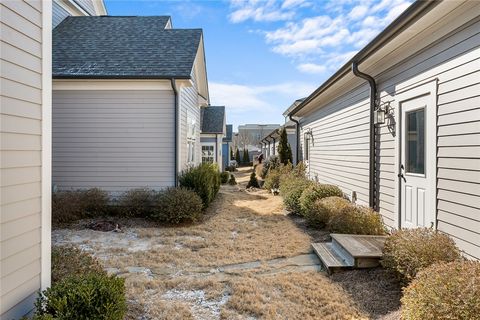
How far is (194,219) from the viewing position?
7789mm

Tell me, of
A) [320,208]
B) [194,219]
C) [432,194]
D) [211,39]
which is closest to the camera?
[432,194]

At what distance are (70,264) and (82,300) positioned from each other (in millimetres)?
1032

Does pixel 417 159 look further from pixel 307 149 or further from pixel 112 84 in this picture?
pixel 307 149

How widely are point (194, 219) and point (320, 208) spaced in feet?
9.47

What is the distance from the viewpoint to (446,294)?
2357 millimetres

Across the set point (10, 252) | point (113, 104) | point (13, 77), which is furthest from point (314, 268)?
point (113, 104)

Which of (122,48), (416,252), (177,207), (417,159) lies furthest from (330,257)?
(122,48)

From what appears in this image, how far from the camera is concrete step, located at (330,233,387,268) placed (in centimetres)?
410

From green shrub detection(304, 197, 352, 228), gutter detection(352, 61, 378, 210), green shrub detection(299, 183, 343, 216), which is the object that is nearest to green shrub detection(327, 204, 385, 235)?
green shrub detection(304, 197, 352, 228)

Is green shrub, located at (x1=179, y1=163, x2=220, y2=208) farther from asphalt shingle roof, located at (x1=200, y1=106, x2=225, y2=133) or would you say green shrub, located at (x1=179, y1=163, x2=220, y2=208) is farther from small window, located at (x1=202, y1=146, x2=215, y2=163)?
asphalt shingle roof, located at (x1=200, y1=106, x2=225, y2=133)

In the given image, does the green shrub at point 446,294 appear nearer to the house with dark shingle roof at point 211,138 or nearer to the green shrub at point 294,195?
the green shrub at point 294,195

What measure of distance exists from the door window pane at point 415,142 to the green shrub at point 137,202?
579 centimetres

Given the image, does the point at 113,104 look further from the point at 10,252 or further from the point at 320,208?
the point at 10,252

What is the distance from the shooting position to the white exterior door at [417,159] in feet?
14.4
